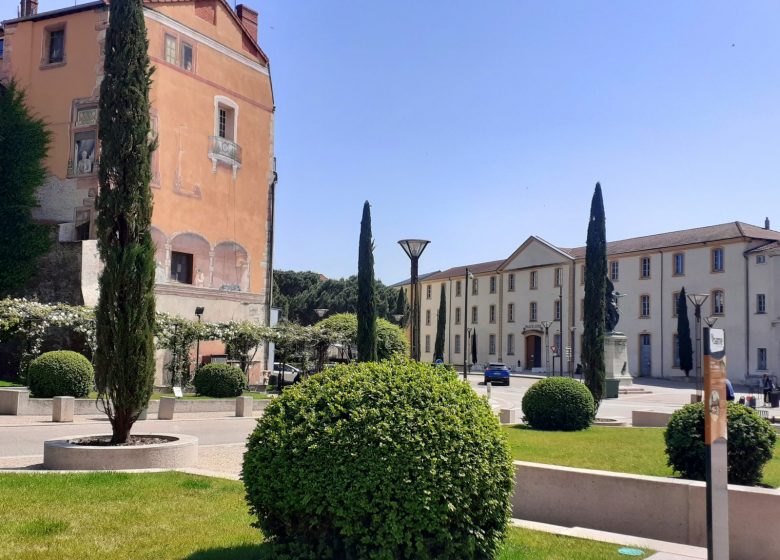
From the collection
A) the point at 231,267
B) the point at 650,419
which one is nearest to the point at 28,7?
the point at 231,267

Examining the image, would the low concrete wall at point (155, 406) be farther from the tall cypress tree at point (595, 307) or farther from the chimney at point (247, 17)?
the chimney at point (247, 17)

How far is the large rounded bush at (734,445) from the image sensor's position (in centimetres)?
782

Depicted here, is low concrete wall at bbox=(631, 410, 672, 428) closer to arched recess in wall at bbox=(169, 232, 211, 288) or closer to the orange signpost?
the orange signpost

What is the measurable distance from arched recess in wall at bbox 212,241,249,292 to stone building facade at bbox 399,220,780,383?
44.1 feet

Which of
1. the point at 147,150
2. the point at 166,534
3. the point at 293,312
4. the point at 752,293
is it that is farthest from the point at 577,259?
the point at 166,534

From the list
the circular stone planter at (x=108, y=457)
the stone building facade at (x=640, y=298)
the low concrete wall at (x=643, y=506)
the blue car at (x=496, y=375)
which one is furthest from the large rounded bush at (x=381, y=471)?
the blue car at (x=496, y=375)

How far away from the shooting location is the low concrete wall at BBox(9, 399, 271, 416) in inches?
714

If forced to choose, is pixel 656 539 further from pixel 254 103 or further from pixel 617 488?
pixel 254 103

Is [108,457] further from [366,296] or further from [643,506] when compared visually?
[366,296]

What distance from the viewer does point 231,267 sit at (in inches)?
1216

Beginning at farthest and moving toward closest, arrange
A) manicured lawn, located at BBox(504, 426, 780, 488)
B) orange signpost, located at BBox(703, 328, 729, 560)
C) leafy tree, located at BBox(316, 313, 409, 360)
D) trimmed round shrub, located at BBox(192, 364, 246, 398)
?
1. leafy tree, located at BBox(316, 313, 409, 360)
2. trimmed round shrub, located at BBox(192, 364, 246, 398)
3. manicured lawn, located at BBox(504, 426, 780, 488)
4. orange signpost, located at BBox(703, 328, 729, 560)

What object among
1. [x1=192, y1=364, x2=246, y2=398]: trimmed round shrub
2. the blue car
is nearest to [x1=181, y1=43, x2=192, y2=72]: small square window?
[x1=192, y1=364, x2=246, y2=398]: trimmed round shrub

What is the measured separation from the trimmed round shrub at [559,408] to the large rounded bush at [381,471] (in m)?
11.6

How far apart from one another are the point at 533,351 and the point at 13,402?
164 ft
